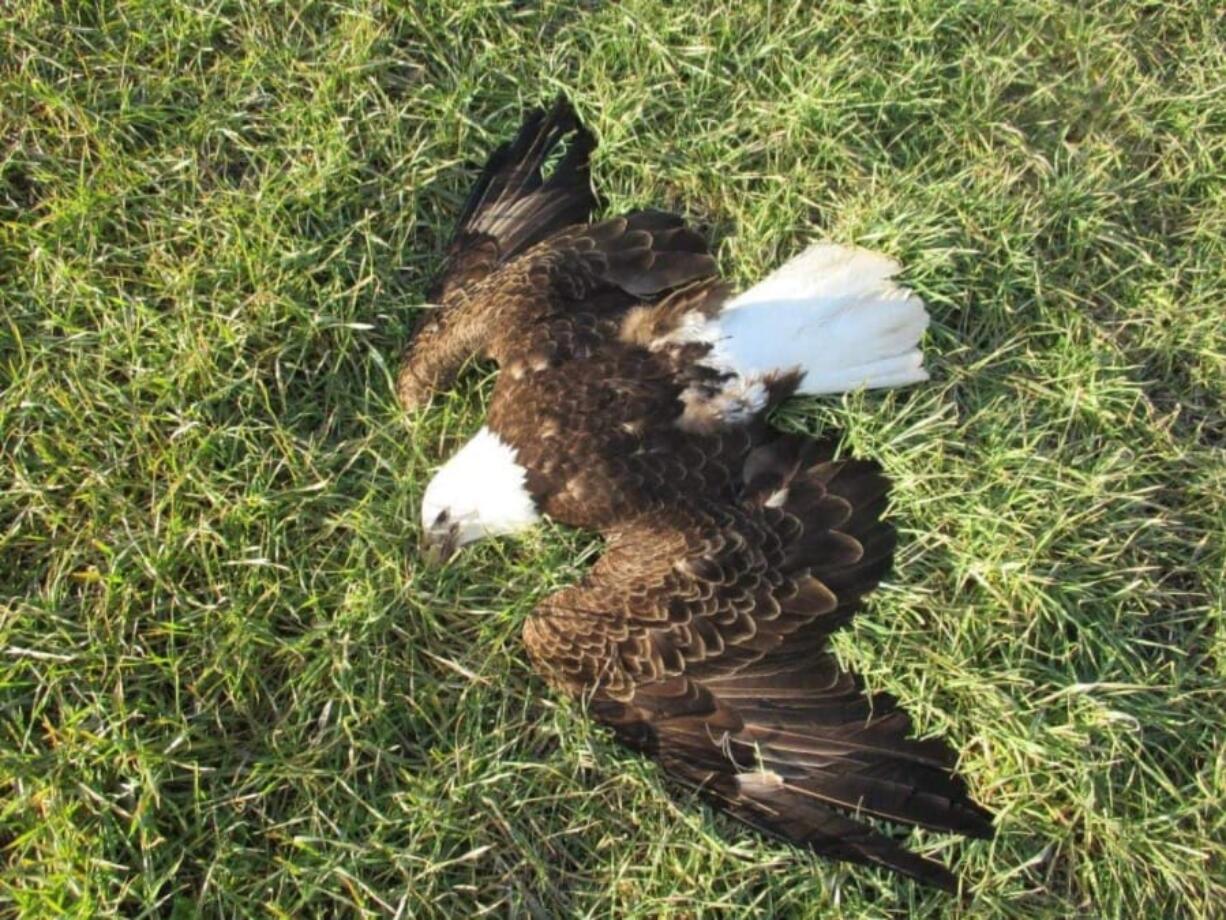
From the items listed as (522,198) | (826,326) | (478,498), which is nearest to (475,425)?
(478,498)

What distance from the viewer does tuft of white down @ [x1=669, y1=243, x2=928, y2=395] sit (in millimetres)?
3020

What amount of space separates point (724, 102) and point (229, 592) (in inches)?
89.1

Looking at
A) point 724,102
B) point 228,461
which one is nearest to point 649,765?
point 228,461

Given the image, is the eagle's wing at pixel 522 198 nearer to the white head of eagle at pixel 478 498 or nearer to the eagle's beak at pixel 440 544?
the white head of eagle at pixel 478 498

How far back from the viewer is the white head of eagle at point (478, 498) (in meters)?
2.92

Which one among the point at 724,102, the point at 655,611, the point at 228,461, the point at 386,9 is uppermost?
the point at 386,9

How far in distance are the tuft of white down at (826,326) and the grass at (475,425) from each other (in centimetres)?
14

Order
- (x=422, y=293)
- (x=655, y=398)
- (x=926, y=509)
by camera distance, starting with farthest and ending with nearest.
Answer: (x=422, y=293) < (x=926, y=509) < (x=655, y=398)

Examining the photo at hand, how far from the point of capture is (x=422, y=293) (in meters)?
3.39

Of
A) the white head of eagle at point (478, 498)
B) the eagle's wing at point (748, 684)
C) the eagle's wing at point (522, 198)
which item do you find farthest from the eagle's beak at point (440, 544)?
the eagle's wing at point (522, 198)

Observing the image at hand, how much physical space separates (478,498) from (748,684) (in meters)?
0.90

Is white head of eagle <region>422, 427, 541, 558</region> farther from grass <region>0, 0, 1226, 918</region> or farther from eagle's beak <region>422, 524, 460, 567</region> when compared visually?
grass <region>0, 0, 1226, 918</region>

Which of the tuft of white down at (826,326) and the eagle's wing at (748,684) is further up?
the tuft of white down at (826,326)

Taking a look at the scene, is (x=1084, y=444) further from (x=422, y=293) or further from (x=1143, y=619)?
(x=422, y=293)
